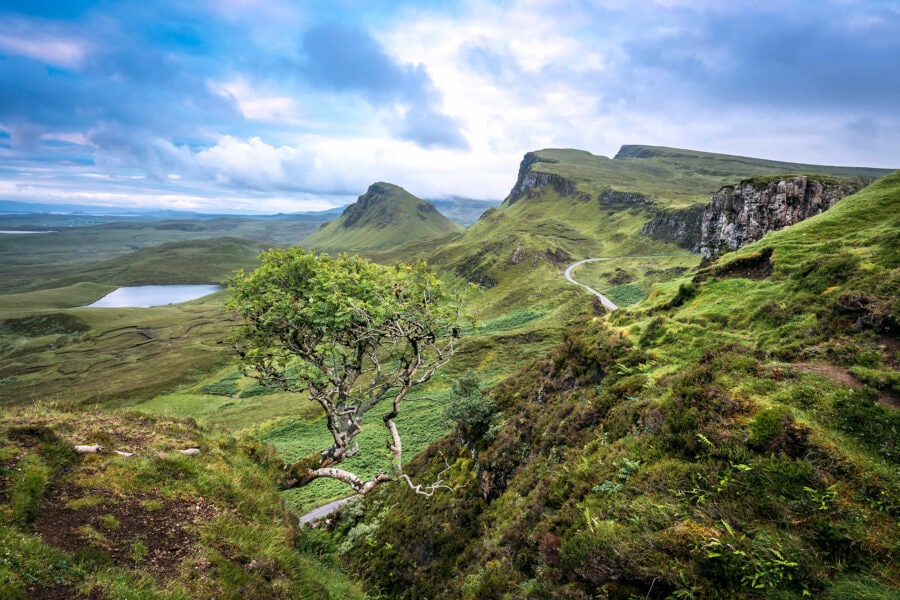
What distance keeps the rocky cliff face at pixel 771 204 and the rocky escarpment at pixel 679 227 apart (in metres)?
51.0

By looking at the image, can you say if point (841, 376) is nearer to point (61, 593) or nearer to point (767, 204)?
point (61, 593)

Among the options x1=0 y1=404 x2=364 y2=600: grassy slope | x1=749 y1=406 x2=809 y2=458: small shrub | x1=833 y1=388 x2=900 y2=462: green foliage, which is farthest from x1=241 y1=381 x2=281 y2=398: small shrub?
x1=833 y1=388 x2=900 y2=462: green foliage

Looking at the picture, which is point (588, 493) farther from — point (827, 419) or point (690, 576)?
point (827, 419)

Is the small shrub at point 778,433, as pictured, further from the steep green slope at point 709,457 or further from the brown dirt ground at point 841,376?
the brown dirt ground at point 841,376

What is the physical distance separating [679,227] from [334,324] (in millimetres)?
167481

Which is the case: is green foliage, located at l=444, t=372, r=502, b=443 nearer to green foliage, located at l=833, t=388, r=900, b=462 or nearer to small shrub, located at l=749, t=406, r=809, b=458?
small shrub, located at l=749, t=406, r=809, b=458

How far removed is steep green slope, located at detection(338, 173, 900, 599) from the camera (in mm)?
6555

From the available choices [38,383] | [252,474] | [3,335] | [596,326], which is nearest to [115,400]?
[38,383]

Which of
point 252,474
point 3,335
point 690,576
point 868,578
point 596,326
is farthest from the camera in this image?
point 3,335

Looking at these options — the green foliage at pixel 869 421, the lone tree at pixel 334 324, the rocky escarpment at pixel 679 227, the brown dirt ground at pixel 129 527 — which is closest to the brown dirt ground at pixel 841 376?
the green foliage at pixel 869 421

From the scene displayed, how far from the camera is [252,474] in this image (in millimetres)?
12555

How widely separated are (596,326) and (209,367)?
11378 cm

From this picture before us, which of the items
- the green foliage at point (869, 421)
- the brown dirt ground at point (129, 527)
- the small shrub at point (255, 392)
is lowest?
the small shrub at point (255, 392)

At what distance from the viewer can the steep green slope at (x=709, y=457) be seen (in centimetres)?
655
